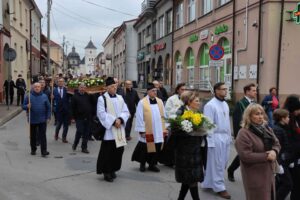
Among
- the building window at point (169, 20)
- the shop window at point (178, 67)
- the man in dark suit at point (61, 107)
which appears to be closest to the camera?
the man in dark suit at point (61, 107)

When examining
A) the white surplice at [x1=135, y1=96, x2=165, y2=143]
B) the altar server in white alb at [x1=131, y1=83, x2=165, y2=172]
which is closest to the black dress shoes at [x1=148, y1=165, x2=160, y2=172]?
the altar server in white alb at [x1=131, y1=83, x2=165, y2=172]

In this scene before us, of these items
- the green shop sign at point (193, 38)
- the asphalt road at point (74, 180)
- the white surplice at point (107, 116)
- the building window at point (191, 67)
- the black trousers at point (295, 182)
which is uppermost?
the green shop sign at point (193, 38)

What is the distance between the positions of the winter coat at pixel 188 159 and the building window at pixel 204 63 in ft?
59.4

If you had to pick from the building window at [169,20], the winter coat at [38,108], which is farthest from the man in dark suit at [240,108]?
the building window at [169,20]

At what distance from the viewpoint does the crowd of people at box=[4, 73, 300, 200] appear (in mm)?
4648

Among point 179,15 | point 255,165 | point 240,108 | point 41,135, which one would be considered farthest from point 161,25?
point 255,165

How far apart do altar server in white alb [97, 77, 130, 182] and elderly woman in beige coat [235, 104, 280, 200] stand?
9.68ft

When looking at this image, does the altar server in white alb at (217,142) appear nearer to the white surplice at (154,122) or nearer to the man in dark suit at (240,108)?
the man in dark suit at (240,108)

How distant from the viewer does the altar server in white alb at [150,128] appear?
7.76 m

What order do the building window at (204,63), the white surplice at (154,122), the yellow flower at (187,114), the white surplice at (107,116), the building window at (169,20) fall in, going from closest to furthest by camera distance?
the yellow flower at (187,114)
the white surplice at (107,116)
the white surplice at (154,122)
the building window at (204,63)
the building window at (169,20)

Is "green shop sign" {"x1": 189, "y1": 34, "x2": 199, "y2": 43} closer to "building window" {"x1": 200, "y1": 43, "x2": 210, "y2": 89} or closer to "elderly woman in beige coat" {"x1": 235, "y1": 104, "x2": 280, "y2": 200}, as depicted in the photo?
"building window" {"x1": 200, "y1": 43, "x2": 210, "y2": 89}

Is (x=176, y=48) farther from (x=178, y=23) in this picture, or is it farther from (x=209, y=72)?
(x=209, y=72)

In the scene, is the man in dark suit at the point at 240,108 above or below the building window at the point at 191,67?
below

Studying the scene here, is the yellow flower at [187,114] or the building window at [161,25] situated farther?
the building window at [161,25]
